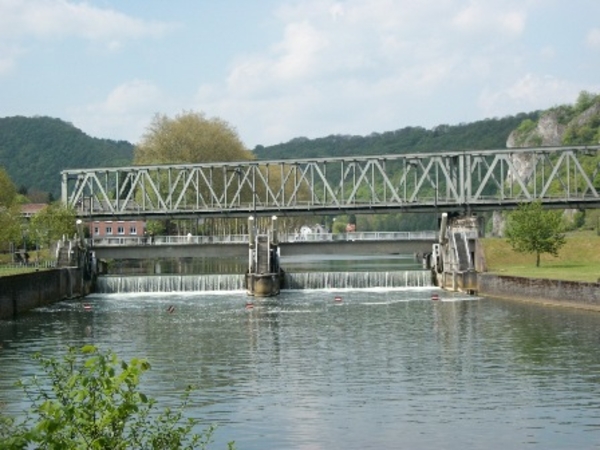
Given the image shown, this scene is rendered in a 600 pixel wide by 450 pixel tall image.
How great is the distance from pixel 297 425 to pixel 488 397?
7.84 metres

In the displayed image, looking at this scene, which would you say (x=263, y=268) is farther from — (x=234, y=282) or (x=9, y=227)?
(x=9, y=227)

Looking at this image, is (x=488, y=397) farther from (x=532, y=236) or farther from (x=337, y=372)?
(x=532, y=236)

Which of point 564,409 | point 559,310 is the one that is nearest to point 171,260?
point 559,310

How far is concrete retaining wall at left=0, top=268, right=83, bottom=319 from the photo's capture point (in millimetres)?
67438

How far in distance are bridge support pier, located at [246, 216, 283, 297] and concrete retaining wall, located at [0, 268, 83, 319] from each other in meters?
14.9

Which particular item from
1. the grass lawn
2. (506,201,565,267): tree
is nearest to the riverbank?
the grass lawn

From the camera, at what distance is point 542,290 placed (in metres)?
71.4

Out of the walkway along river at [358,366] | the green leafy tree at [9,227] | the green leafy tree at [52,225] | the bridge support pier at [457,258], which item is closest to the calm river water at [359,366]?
the walkway along river at [358,366]

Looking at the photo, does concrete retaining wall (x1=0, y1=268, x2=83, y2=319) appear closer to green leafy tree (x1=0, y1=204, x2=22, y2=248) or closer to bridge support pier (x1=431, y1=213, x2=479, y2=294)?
green leafy tree (x1=0, y1=204, x2=22, y2=248)

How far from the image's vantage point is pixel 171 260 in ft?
506

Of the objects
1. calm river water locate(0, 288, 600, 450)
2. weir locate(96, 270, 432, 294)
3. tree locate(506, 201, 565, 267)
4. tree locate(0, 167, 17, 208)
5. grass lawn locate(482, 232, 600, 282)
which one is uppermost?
tree locate(0, 167, 17, 208)

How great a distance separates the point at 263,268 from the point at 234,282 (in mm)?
3968

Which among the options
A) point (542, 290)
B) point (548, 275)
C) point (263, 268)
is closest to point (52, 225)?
point (263, 268)

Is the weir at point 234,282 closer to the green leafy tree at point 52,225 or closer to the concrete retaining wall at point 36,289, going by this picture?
the concrete retaining wall at point 36,289
